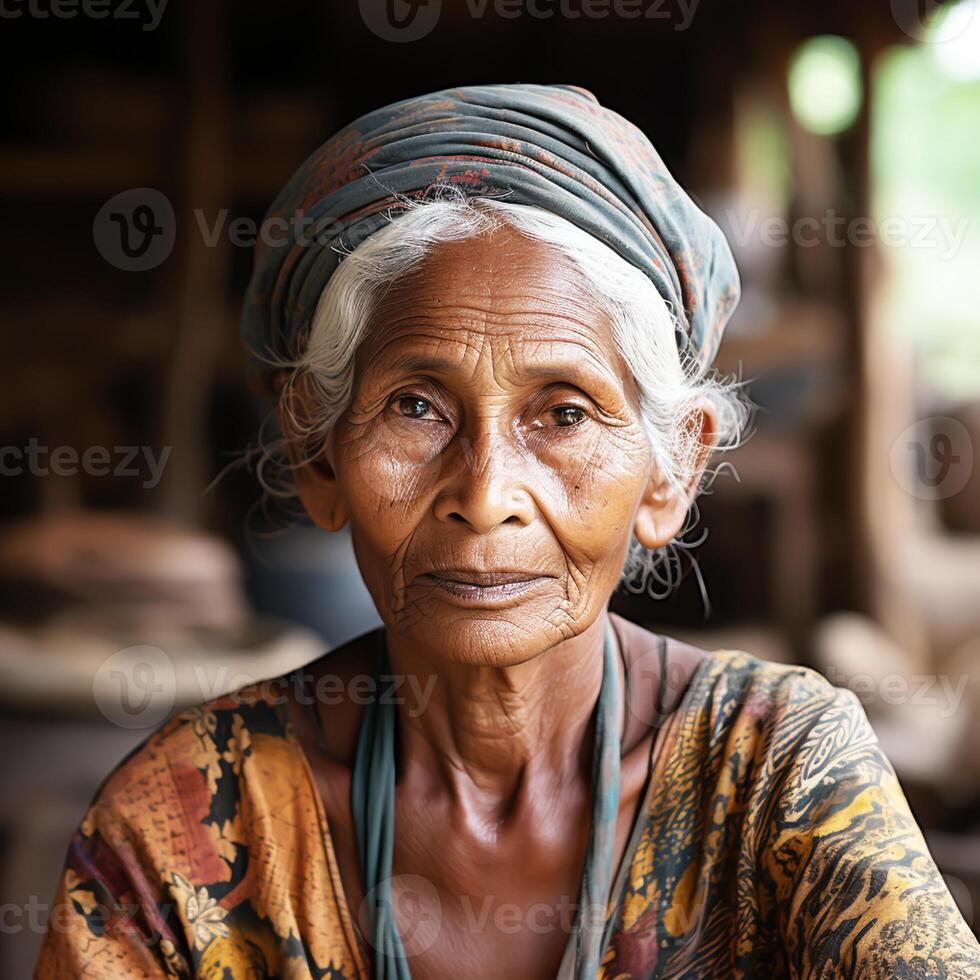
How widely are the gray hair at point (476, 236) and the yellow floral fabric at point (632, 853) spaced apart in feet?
1.24

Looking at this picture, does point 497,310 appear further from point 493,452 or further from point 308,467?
point 308,467

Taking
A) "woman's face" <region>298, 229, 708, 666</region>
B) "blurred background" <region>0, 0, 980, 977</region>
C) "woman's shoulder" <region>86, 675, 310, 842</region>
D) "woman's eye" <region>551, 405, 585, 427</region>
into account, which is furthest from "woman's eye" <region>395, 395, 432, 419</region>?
"blurred background" <region>0, 0, 980, 977</region>

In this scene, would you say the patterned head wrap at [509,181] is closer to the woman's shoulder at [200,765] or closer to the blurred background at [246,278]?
the woman's shoulder at [200,765]

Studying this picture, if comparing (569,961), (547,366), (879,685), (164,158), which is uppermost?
(164,158)

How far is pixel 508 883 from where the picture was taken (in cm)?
171

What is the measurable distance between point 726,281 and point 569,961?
0.94 metres

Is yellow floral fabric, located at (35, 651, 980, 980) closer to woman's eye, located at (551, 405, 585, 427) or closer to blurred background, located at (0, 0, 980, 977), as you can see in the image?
woman's eye, located at (551, 405, 585, 427)

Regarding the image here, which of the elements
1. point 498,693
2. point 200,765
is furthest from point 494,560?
point 200,765

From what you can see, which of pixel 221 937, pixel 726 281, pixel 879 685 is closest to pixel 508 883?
pixel 221 937

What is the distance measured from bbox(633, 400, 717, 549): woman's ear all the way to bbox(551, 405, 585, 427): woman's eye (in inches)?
7.6

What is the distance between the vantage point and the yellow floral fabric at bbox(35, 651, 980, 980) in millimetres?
1554

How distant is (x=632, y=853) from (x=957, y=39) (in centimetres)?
431

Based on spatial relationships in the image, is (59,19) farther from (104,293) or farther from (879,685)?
(879,685)

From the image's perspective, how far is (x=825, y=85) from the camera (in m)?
5.17
